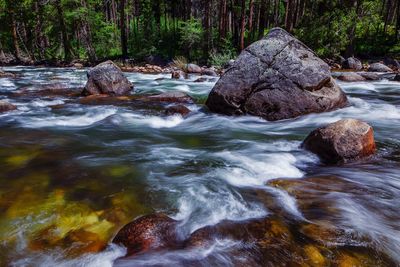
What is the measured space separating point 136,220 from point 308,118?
5644mm

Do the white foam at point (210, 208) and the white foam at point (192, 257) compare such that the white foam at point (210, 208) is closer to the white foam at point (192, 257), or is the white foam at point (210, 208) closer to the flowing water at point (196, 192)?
the flowing water at point (196, 192)

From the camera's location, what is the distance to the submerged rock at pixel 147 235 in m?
3.31

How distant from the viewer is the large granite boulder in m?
11.9

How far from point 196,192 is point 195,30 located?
22761 mm

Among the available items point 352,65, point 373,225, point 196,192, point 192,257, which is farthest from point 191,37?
point 192,257

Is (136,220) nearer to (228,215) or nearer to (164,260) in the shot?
(164,260)

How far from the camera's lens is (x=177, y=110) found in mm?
9133

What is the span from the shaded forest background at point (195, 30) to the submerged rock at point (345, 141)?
1733cm

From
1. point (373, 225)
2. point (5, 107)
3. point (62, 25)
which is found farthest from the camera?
point (62, 25)

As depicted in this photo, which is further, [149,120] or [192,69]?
[192,69]

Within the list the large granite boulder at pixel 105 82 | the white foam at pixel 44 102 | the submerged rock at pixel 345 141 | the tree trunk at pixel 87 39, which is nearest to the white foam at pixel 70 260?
the submerged rock at pixel 345 141

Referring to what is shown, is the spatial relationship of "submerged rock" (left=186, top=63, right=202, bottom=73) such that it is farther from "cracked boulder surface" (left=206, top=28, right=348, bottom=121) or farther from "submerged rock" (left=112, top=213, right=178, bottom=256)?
"submerged rock" (left=112, top=213, right=178, bottom=256)

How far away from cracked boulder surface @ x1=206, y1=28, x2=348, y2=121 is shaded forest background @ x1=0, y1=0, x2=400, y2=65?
43.9 feet

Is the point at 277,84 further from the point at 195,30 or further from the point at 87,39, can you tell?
the point at 87,39
